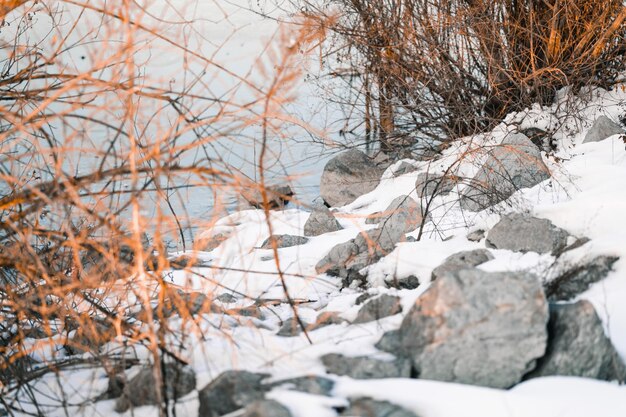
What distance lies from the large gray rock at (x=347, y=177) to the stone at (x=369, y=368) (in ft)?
20.2

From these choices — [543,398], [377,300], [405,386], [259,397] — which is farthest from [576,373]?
[259,397]

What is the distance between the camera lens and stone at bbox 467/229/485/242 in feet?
15.1

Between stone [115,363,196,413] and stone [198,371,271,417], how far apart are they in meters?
0.17

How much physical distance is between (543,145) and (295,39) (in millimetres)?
5573

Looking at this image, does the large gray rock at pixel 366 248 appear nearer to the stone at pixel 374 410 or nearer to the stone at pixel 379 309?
the stone at pixel 379 309

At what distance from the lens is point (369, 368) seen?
103 inches

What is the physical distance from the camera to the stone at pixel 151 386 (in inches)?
108

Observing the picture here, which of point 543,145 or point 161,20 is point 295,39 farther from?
point 543,145

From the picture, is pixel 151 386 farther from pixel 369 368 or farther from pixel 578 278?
pixel 578 278

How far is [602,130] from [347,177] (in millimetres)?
3248

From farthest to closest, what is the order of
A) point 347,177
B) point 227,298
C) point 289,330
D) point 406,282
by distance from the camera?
point 347,177, point 227,298, point 406,282, point 289,330

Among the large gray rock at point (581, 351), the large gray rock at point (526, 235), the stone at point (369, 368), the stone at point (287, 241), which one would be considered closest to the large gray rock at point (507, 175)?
the large gray rock at point (526, 235)

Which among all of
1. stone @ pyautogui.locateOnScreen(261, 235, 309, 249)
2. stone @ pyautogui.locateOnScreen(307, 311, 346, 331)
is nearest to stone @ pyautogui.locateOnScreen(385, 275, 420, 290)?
stone @ pyautogui.locateOnScreen(307, 311, 346, 331)

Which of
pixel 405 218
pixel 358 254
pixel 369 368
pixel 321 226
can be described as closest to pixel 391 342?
pixel 369 368
